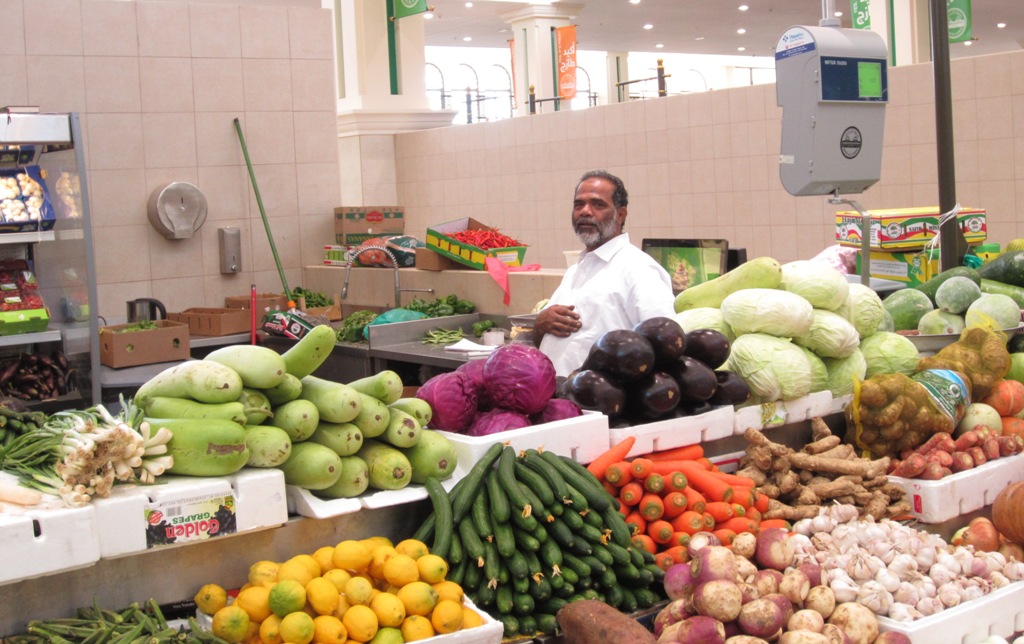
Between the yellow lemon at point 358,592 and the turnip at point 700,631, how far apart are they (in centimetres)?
63

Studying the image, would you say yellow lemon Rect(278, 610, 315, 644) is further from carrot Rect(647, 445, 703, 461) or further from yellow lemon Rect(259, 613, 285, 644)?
carrot Rect(647, 445, 703, 461)

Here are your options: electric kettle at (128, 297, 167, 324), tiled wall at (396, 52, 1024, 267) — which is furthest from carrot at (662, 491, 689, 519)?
tiled wall at (396, 52, 1024, 267)

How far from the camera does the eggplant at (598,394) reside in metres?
2.98

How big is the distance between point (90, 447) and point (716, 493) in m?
1.54

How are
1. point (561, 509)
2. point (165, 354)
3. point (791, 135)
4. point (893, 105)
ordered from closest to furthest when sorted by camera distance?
point (561, 509), point (791, 135), point (165, 354), point (893, 105)

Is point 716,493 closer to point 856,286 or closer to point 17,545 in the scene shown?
point 856,286

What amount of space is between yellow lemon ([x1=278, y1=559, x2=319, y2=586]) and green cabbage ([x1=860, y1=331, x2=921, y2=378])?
7.30ft

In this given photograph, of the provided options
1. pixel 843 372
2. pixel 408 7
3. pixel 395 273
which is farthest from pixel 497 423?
pixel 408 7

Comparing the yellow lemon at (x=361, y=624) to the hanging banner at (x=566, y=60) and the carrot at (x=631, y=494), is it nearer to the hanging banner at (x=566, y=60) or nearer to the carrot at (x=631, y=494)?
the carrot at (x=631, y=494)

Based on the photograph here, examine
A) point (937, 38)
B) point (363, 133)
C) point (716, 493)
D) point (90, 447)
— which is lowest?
point (716, 493)

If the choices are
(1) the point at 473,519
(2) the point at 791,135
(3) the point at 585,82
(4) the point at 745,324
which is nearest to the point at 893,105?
(2) the point at 791,135

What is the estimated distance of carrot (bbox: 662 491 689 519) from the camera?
2.71 meters

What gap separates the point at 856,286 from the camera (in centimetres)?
389

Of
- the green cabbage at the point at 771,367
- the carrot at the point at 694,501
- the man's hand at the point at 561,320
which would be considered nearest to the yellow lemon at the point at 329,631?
the carrot at the point at 694,501
